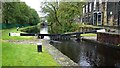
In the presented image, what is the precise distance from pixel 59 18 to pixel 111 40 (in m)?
25.8

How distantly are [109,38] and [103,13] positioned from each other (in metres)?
29.3

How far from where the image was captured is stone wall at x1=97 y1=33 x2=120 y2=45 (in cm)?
2690

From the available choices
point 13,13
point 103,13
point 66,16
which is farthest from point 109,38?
point 103,13

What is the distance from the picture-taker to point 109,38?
28.9 m

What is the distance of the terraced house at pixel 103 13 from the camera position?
1860 inches

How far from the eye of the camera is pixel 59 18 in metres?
53.0

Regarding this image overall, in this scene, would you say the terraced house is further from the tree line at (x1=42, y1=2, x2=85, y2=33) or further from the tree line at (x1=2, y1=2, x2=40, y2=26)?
the tree line at (x1=2, y1=2, x2=40, y2=26)

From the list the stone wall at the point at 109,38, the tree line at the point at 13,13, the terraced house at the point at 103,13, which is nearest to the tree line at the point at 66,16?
the terraced house at the point at 103,13

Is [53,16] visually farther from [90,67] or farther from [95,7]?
[90,67]

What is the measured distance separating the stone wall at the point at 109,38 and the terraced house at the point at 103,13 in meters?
14.3

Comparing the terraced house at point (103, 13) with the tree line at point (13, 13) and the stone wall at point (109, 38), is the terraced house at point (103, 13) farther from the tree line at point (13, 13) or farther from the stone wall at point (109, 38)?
the tree line at point (13, 13)

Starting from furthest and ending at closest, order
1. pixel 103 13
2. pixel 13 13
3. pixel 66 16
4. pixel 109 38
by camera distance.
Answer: pixel 103 13, pixel 66 16, pixel 13 13, pixel 109 38

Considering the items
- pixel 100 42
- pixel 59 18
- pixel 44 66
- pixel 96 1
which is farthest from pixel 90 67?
pixel 96 1

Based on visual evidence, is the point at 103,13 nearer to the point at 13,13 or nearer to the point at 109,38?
the point at 13,13
